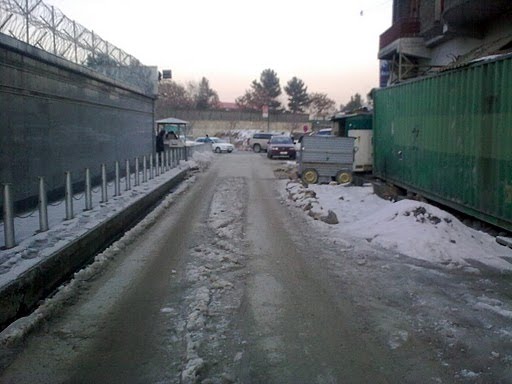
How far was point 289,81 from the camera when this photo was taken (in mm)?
106625

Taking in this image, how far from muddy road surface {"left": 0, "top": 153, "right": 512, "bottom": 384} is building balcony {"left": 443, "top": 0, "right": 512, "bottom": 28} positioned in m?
13.6

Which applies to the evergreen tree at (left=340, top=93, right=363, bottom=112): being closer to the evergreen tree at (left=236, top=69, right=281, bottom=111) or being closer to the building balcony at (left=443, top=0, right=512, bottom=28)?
the evergreen tree at (left=236, top=69, right=281, bottom=111)

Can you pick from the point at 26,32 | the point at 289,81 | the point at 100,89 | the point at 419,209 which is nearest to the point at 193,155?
the point at 100,89

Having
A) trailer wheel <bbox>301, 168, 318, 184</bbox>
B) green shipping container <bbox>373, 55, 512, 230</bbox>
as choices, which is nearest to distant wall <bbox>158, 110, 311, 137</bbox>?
trailer wheel <bbox>301, 168, 318, 184</bbox>

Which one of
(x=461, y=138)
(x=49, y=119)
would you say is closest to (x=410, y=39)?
(x=461, y=138)

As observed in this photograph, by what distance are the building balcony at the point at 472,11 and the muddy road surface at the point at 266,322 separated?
44.8ft

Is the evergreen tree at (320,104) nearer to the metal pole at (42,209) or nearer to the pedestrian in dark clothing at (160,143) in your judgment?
the pedestrian in dark clothing at (160,143)

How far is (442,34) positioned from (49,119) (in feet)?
60.2

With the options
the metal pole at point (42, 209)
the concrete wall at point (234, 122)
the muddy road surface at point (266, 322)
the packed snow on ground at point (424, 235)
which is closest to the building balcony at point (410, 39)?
the packed snow on ground at point (424, 235)

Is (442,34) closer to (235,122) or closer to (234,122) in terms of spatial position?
(234,122)

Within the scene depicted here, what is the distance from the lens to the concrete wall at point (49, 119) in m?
10.4

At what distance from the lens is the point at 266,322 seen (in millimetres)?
5332

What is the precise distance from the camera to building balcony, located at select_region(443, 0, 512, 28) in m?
18.7

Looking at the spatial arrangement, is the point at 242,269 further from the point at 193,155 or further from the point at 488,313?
the point at 193,155
